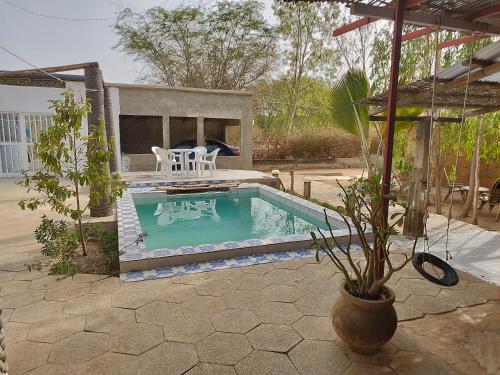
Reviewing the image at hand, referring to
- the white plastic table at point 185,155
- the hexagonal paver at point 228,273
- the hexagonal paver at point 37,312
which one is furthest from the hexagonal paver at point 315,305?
the white plastic table at point 185,155

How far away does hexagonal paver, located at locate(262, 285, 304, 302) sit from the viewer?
3.06 metres

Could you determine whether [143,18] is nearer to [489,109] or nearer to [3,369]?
[489,109]

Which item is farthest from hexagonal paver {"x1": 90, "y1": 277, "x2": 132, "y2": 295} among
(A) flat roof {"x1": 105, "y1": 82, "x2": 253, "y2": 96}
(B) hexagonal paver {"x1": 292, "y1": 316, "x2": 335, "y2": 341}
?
(A) flat roof {"x1": 105, "y1": 82, "x2": 253, "y2": 96}

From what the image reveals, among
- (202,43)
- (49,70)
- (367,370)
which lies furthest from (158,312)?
(202,43)

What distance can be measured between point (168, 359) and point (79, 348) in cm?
67

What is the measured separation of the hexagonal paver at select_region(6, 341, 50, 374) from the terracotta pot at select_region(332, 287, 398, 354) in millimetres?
2062

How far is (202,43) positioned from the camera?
62.2 feet

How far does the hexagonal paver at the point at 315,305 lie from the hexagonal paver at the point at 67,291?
207 cm

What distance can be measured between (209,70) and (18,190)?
1386 cm

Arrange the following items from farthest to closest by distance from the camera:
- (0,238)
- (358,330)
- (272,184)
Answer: (272,184) → (0,238) → (358,330)

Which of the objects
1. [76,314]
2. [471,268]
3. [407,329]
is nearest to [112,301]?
[76,314]

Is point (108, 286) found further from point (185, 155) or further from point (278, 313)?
point (185, 155)

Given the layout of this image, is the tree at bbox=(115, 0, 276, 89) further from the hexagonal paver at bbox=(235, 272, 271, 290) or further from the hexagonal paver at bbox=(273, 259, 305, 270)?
the hexagonal paver at bbox=(235, 272, 271, 290)

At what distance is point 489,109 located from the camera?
14.6ft
